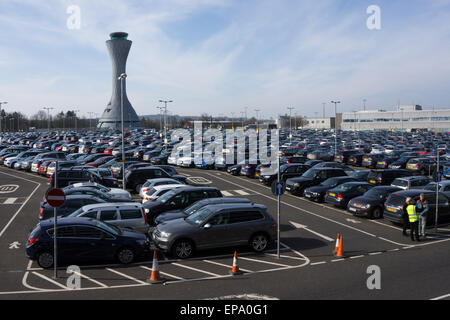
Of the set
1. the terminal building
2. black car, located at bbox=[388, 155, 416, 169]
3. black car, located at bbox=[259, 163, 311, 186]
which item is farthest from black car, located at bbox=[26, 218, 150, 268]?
the terminal building

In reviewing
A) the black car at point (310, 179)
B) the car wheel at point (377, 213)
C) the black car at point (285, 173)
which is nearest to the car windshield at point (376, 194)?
the car wheel at point (377, 213)

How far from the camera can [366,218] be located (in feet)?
61.4

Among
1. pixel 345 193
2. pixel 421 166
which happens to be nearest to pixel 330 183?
pixel 345 193

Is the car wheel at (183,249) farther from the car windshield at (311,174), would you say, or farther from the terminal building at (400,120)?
the terminal building at (400,120)

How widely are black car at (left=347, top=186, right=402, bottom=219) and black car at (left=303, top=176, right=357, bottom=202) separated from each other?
2.99m

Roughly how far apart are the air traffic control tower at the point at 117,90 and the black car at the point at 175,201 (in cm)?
10481

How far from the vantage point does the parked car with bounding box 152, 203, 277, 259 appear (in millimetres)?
12367

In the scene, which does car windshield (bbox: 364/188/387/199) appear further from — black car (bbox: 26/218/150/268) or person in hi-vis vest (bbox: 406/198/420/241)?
black car (bbox: 26/218/150/268)

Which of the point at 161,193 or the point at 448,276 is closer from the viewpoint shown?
the point at 448,276

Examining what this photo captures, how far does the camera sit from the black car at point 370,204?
18.3m

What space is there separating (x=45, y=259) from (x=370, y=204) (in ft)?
43.9

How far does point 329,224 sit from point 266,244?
5.03m
